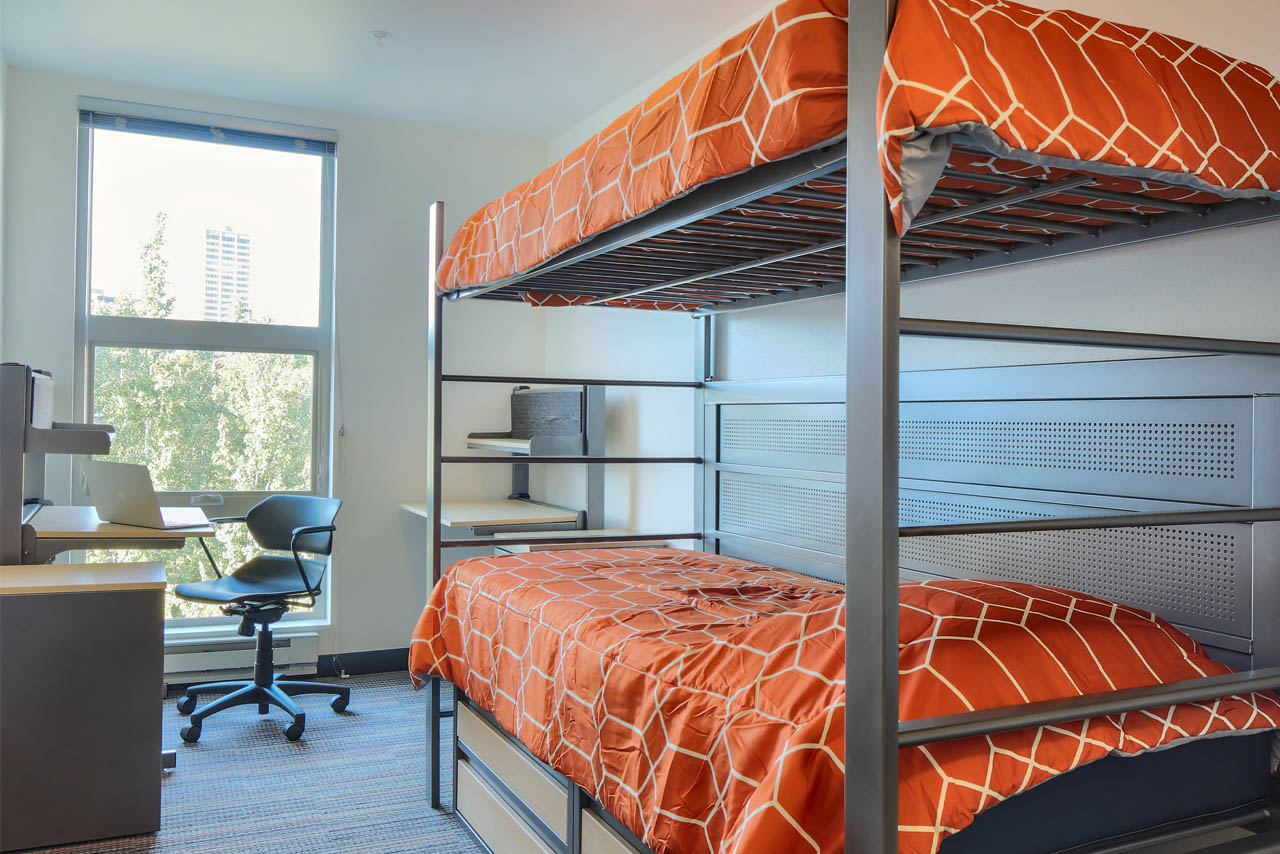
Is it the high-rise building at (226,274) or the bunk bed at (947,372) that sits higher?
the high-rise building at (226,274)

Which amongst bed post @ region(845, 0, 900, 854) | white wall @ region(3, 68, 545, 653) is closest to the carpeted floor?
white wall @ region(3, 68, 545, 653)

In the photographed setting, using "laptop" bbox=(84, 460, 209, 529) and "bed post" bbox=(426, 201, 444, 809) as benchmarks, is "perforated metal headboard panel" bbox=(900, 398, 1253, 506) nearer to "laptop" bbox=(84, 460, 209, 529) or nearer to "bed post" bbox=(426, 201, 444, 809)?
"bed post" bbox=(426, 201, 444, 809)

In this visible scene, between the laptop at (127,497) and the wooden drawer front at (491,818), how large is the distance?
46.0 inches

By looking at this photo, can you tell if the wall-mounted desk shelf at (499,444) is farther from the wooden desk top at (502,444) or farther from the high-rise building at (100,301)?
the high-rise building at (100,301)

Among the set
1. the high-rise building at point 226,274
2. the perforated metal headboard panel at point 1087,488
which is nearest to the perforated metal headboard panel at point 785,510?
the perforated metal headboard panel at point 1087,488

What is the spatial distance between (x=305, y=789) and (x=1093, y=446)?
2.56 meters

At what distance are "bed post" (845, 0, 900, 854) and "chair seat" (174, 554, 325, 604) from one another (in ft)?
9.79

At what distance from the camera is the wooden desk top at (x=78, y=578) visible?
2.47 metres

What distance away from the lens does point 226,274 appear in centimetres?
426

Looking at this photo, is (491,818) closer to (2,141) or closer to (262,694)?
(262,694)

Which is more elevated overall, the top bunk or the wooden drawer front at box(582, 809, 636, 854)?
the top bunk

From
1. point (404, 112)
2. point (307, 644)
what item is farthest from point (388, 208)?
point (307, 644)

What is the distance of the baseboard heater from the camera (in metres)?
4.05

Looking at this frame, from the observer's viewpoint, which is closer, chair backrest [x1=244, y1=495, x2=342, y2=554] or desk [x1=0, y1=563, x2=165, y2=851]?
desk [x1=0, y1=563, x2=165, y2=851]
